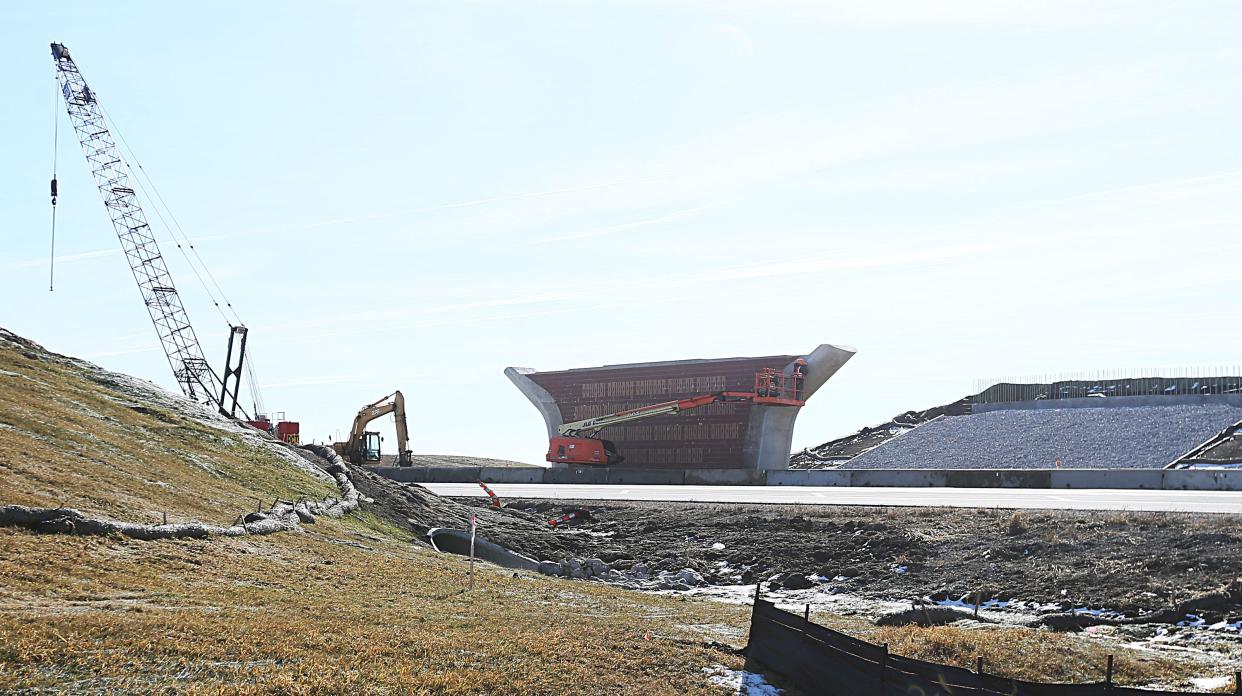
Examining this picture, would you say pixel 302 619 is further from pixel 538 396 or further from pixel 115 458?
pixel 538 396

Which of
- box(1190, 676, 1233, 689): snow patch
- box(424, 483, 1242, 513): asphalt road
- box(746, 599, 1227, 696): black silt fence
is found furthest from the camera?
box(424, 483, 1242, 513): asphalt road

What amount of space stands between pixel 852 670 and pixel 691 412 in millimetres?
44888

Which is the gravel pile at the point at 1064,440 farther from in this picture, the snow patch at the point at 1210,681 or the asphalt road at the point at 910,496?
the snow patch at the point at 1210,681

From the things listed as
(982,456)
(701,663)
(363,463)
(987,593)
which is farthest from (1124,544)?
(363,463)

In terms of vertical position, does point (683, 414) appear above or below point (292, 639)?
above

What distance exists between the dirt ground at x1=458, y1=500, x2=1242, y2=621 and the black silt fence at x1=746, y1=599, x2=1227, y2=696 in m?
8.63

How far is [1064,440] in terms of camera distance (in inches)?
2170

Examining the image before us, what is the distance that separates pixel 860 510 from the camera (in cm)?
3416

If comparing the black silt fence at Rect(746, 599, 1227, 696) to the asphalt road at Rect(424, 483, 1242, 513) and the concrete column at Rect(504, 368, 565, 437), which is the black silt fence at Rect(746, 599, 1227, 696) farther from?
the concrete column at Rect(504, 368, 565, 437)

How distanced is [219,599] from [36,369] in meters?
22.4

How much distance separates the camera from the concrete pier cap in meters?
55.2

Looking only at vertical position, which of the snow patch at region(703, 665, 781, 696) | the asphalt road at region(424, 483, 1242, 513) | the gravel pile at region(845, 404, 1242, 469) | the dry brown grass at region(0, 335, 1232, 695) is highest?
the gravel pile at region(845, 404, 1242, 469)

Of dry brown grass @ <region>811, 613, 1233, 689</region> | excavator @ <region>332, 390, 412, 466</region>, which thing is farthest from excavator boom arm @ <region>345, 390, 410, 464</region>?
dry brown grass @ <region>811, 613, 1233, 689</region>

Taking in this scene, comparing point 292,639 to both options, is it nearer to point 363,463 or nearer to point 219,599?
point 219,599
